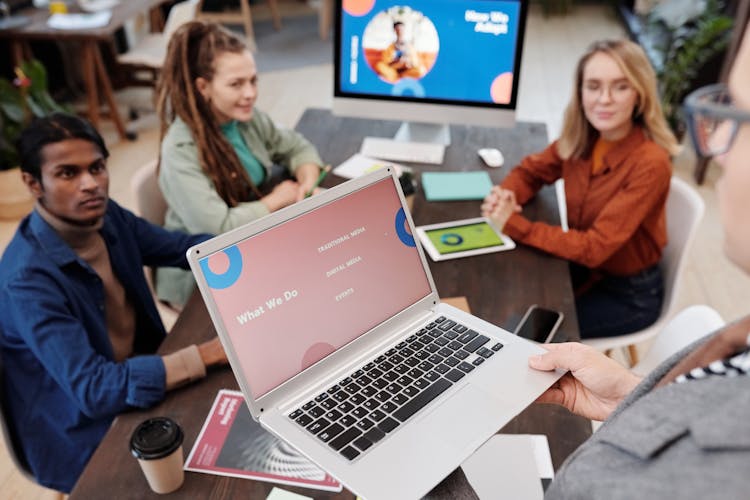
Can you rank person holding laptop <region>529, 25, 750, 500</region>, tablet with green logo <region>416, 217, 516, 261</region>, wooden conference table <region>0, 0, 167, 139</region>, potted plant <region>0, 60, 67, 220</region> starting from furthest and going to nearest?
wooden conference table <region>0, 0, 167, 139</region>, potted plant <region>0, 60, 67, 220</region>, tablet with green logo <region>416, 217, 516, 261</region>, person holding laptop <region>529, 25, 750, 500</region>

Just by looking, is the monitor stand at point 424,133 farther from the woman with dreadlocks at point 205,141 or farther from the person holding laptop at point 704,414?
the person holding laptop at point 704,414

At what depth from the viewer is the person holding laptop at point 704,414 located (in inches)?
21.7

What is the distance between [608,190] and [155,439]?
1418 mm

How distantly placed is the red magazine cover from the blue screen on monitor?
136cm

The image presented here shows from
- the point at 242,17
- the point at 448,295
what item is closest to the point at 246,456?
the point at 448,295

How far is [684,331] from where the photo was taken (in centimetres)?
156

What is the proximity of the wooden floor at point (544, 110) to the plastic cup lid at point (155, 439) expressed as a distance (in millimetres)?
1280

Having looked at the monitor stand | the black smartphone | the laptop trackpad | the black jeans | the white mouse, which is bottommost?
the black jeans

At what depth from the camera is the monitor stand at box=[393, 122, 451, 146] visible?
2.37 metres

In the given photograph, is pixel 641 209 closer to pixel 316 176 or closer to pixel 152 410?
pixel 316 176

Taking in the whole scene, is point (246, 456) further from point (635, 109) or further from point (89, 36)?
point (89, 36)

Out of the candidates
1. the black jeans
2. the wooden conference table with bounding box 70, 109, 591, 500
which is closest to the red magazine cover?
the wooden conference table with bounding box 70, 109, 591, 500

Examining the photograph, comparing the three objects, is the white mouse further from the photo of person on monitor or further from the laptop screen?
the laptop screen

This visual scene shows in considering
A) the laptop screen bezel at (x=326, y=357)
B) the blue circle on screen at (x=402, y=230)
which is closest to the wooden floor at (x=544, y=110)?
the laptop screen bezel at (x=326, y=357)
